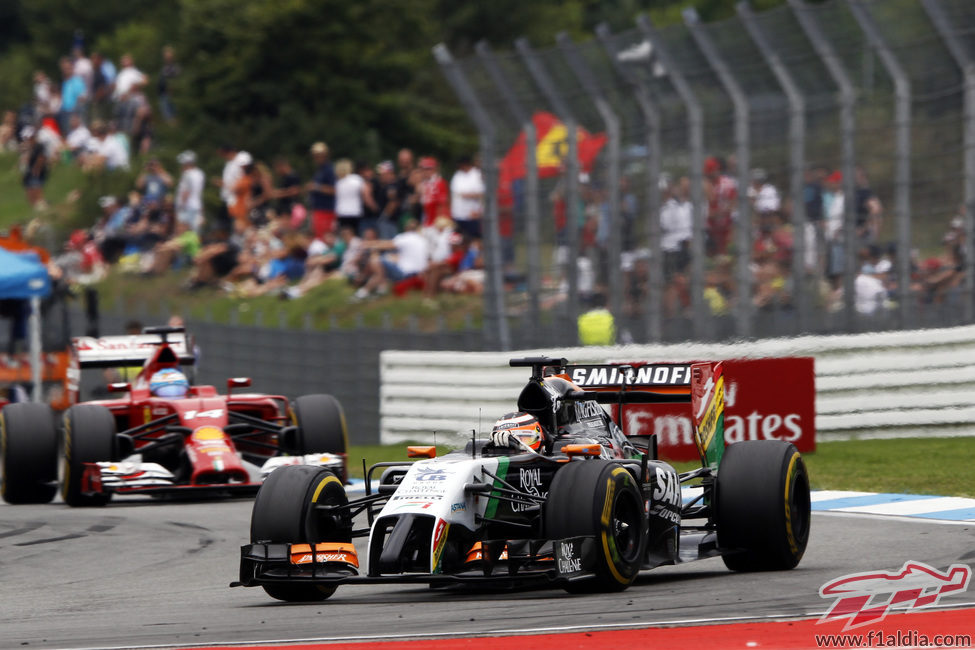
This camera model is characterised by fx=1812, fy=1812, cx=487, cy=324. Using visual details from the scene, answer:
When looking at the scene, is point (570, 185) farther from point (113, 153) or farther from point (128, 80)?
point (128, 80)

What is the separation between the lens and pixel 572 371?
10.9 metres

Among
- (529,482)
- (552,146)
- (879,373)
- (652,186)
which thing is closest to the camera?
(529,482)

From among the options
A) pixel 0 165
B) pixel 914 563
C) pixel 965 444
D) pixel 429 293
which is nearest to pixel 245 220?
pixel 429 293

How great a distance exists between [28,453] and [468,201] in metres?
8.88

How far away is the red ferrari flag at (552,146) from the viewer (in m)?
18.4

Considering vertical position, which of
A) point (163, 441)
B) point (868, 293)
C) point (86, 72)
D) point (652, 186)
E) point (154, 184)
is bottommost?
point (163, 441)

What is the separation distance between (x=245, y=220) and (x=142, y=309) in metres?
2.10

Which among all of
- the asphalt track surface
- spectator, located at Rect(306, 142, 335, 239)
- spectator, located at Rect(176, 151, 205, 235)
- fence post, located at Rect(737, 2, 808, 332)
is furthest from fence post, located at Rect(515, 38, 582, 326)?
spectator, located at Rect(176, 151, 205, 235)

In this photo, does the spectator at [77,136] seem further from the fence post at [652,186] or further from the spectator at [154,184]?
the fence post at [652,186]

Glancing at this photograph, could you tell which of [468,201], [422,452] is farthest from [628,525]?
[468,201]

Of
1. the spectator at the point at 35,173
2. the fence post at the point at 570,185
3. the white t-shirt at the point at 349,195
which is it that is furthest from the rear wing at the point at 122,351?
the spectator at the point at 35,173

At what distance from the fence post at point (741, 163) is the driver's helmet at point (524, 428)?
7.23m

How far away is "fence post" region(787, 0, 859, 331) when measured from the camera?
52.1ft

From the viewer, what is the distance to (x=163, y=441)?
15078 millimetres
